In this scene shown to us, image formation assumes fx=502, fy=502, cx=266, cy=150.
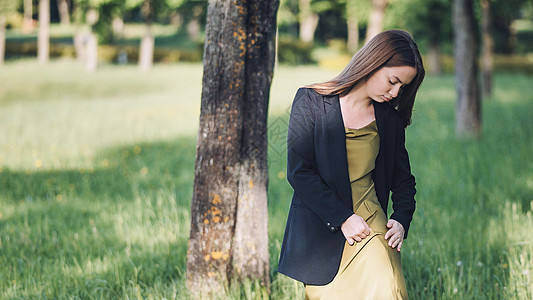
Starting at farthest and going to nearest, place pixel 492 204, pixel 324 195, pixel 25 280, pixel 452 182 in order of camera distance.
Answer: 1. pixel 452 182
2. pixel 492 204
3. pixel 25 280
4. pixel 324 195

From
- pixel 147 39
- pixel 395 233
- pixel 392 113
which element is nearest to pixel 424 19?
pixel 147 39

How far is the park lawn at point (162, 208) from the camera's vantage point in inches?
132

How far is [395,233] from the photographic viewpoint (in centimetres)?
221

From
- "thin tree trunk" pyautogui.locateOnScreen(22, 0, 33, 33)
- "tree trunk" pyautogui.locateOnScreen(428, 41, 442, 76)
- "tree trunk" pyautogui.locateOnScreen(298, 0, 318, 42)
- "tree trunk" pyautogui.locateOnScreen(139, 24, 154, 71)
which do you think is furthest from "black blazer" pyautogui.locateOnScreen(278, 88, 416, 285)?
"tree trunk" pyautogui.locateOnScreen(298, 0, 318, 42)

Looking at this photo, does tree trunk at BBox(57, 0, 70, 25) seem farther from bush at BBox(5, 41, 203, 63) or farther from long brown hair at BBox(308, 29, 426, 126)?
long brown hair at BBox(308, 29, 426, 126)

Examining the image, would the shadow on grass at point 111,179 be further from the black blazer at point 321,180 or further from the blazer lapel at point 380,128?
the blazer lapel at point 380,128

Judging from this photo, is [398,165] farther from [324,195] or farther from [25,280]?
[25,280]

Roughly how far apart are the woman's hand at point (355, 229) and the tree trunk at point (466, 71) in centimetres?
748

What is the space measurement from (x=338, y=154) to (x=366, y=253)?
435 millimetres

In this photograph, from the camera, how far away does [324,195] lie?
2.11 metres

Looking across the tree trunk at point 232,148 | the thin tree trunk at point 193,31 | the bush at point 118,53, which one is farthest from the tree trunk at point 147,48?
the tree trunk at point 232,148

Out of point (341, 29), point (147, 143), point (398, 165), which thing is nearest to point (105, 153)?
point (147, 143)

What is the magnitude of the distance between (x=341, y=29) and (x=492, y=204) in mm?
53291

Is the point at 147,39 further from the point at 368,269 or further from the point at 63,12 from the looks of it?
the point at 368,269
